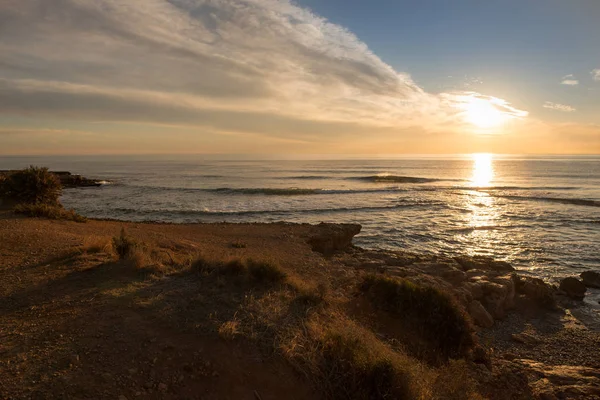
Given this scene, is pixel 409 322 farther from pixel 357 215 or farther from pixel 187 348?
pixel 357 215

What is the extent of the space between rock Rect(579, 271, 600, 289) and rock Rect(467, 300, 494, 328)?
6356mm

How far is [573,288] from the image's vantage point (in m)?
12.3

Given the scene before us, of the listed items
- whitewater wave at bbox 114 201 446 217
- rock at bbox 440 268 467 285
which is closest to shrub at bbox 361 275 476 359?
rock at bbox 440 268 467 285

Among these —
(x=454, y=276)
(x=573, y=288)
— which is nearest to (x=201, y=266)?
(x=454, y=276)

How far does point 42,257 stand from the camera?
891cm

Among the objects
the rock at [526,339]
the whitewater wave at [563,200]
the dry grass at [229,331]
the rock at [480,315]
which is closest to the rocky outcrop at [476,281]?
the rock at [480,315]

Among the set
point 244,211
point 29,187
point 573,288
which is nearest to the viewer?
point 573,288

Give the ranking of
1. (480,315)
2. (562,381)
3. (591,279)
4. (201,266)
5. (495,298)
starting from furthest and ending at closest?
1. (591,279)
2. (495,298)
3. (480,315)
4. (201,266)
5. (562,381)

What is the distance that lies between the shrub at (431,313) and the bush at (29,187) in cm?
1607

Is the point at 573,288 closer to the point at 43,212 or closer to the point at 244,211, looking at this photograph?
the point at 43,212

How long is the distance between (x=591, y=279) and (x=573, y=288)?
173cm

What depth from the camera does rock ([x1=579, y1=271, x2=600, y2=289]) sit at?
13098 millimetres

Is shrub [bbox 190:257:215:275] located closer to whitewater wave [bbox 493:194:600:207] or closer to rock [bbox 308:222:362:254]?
rock [bbox 308:222:362:254]

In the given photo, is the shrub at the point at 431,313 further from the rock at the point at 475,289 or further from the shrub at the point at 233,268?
the rock at the point at 475,289
